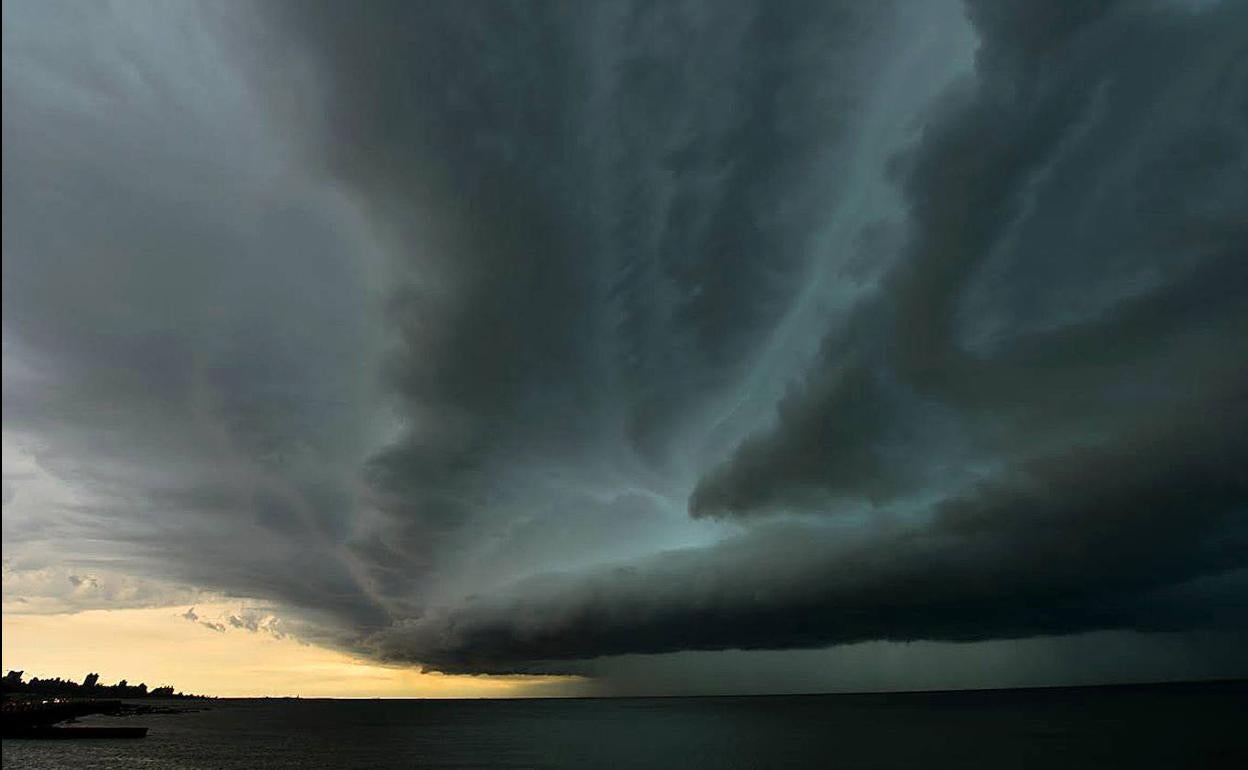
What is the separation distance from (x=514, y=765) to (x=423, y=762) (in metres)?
19.5

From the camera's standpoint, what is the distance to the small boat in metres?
160

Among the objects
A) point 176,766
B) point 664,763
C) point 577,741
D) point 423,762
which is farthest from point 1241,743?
point 176,766

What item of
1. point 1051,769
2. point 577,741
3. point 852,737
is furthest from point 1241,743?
point 577,741

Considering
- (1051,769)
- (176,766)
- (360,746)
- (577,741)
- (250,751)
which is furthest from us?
(577,741)

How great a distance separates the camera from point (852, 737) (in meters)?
178

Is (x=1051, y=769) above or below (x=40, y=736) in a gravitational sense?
below

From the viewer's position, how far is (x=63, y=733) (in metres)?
161

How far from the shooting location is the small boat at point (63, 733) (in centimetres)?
15962

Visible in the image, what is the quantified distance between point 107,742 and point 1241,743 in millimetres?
252665

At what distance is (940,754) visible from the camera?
445 feet

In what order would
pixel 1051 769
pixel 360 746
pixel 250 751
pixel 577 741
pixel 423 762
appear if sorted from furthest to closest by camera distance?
1. pixel 577 741
2. pixel 360 746
3. pixel 250 751
4. pixel 423 762
5. pixel 1051 769

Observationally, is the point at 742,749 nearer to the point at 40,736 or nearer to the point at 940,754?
the point at 940,754

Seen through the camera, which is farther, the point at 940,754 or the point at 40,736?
the point at 40,736

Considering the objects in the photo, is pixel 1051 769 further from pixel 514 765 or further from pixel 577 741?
pixel 577 741
